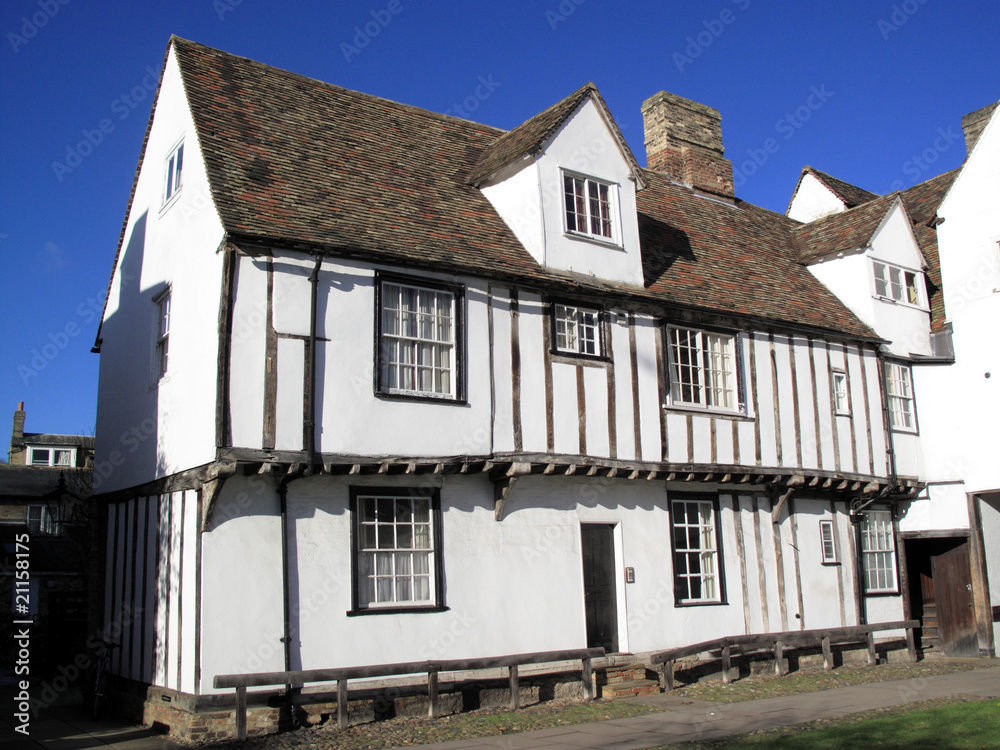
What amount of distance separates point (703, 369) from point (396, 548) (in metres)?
6.69

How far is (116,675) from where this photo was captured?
13.8m

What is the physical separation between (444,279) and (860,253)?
34.6ft

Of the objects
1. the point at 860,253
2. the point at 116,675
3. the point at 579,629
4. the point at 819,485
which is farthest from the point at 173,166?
the point at 860,253

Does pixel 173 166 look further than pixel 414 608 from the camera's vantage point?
Yes

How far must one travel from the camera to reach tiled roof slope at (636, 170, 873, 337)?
54.2 ft

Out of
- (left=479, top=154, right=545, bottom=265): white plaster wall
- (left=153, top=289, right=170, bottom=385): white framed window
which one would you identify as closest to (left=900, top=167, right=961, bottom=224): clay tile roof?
(left=479, top=154, right=545, bottom=265): white plaster wall

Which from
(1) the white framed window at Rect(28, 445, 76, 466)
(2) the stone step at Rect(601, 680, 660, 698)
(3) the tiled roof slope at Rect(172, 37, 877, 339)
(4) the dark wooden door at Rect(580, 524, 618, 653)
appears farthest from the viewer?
(1) the white framed window at Rect(28, 445, 76, 466)

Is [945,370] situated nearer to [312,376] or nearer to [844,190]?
[844,190]

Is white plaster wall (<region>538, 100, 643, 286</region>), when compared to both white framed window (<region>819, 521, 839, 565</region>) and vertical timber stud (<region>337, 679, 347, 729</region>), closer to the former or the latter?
white framed window (<region>819, 521, 839, 565</region>)

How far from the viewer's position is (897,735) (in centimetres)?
934

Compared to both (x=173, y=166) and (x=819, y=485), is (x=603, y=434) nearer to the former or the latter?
(x=819, y=485)

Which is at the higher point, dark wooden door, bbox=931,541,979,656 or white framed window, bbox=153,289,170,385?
white framed window, bbox=153,289,170,385

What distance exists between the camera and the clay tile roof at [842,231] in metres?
19.5

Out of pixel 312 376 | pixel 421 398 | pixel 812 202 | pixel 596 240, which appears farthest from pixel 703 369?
pixel 812 202
